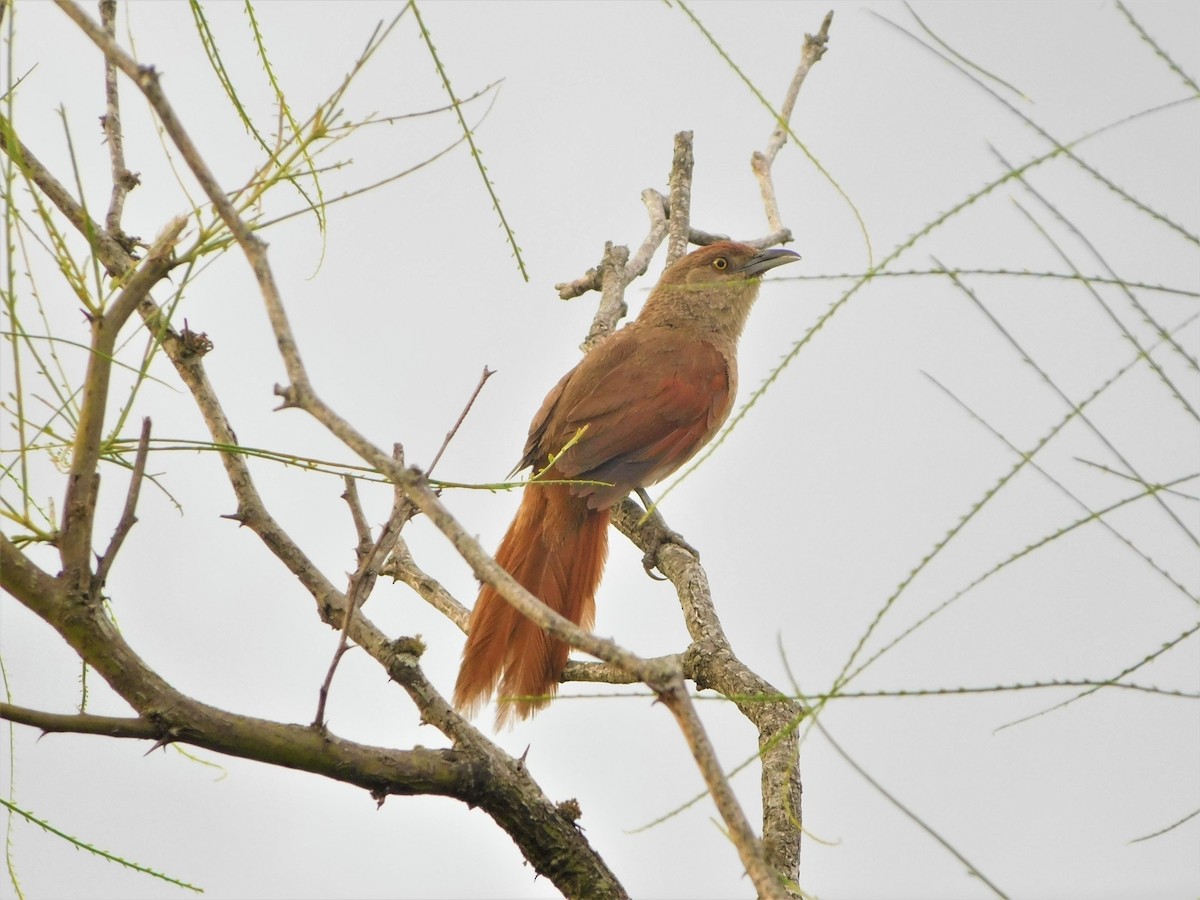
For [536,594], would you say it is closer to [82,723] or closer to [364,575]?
[364,575]

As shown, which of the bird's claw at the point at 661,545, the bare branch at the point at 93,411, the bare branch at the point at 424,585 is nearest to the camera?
the bare branch at the point at 93,411

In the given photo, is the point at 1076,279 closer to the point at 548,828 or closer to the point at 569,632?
the point at 569,632

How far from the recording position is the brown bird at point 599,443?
2.96m

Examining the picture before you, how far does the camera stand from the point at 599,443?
143 inches

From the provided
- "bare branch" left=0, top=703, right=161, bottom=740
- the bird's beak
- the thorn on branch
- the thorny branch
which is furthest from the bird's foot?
"bare branch" left=0, top=703, right=161, bottom=740

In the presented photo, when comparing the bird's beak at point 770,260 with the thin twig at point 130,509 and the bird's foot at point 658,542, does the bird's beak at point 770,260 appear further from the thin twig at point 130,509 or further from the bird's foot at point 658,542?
the thin twig at point 130,509

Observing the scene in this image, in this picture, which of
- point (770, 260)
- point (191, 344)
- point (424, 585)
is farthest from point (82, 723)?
point (770, 260)

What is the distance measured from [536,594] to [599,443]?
1.82 feet

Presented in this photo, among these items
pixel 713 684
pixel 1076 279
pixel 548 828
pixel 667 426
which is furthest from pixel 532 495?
pixel 1076 279

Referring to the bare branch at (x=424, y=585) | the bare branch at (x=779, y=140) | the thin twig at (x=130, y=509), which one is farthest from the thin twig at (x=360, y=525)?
the bare branch at (x=779, y=140)

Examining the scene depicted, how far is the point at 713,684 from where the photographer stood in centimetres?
260

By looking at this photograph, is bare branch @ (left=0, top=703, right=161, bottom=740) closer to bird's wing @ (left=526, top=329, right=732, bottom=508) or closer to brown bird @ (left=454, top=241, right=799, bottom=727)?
brown bird @ (left=454, top=241, right=799, bottom=727)

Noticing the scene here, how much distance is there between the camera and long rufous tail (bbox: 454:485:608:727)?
295 centimetres

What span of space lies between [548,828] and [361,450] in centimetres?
102
